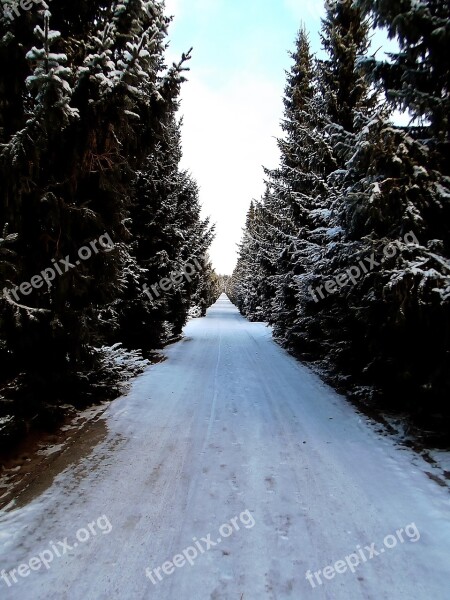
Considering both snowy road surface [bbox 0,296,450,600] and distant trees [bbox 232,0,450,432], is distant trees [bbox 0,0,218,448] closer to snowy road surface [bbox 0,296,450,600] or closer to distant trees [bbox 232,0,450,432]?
snowy road surface [bbox 0,296,450,600]

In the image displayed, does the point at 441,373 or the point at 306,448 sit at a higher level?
the point at 441,373

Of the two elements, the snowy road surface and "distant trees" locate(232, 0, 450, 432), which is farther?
"distant trees" locate(232, 0, 450, 432)

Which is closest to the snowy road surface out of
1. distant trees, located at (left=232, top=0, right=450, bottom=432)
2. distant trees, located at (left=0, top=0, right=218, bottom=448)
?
distant trees, located at (left=232, top=0, right=450, bottom=432)

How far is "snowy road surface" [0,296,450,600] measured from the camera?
2908 millimetres

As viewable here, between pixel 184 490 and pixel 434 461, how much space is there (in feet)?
11.2

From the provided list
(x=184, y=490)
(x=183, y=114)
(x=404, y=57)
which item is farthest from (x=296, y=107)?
(x=184, y=490)

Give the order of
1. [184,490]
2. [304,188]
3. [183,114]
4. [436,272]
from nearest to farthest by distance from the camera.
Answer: [184,490] < [436,272] < [304,188] < [183,114]

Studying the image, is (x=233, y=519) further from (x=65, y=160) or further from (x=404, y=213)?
(x=65, y=160)

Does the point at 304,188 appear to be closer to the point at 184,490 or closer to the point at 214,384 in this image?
the point at 214,384

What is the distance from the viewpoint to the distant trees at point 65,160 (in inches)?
167

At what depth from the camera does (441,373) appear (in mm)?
5074

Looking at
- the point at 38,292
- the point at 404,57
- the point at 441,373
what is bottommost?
the point at 441,373

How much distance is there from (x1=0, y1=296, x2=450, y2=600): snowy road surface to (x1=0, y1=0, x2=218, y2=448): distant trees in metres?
1.69

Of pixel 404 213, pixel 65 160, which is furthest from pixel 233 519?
pixel 65 160
